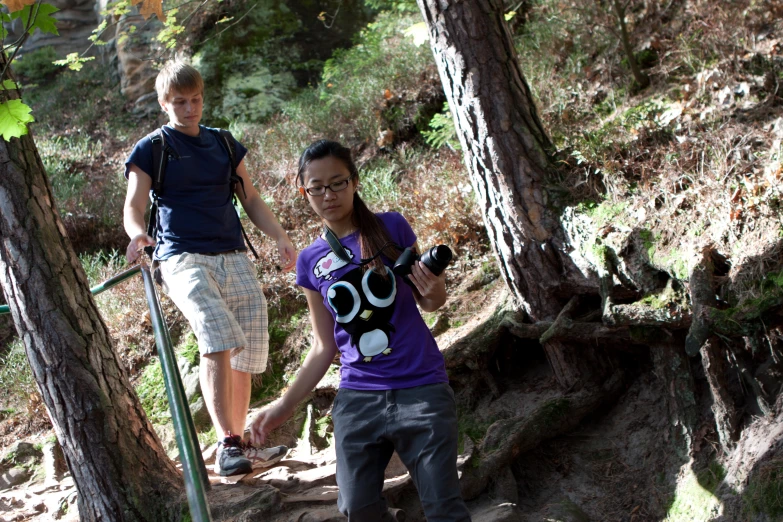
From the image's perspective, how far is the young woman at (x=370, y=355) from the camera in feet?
8.44

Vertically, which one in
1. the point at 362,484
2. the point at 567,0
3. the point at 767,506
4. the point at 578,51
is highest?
the point at 567,0

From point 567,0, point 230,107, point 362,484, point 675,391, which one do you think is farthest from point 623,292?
point 230,107

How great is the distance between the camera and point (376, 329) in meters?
2.76

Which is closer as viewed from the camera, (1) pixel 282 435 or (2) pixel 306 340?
(1) pixel 282 435

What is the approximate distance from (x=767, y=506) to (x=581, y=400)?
132 cm

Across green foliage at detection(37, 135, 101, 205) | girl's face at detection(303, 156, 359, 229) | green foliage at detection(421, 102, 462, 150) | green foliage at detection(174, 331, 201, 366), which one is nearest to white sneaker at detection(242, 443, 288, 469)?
girl's face at detection(303, 156, 359, 229)

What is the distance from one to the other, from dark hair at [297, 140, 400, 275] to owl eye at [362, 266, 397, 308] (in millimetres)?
30

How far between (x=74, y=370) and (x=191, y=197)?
1125 millimetres

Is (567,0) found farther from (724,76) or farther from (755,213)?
(755,213)

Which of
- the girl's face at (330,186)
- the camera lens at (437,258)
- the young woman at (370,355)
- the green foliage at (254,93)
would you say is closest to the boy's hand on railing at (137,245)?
the young woman at (370,355)

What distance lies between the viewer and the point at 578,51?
7.13 meters

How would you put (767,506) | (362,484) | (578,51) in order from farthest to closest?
(578,51), (767,506), (362,484)

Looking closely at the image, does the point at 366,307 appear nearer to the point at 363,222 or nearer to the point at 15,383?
the point at 363,222

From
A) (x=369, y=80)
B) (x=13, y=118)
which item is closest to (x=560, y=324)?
(x=13, y=118)
